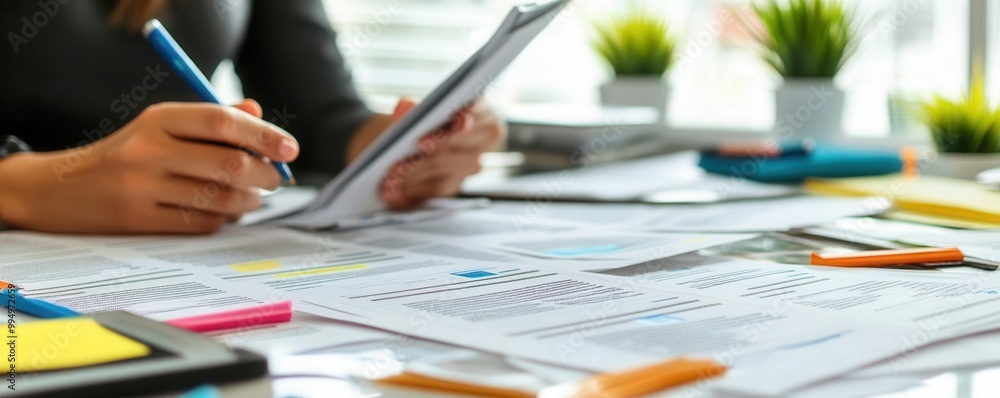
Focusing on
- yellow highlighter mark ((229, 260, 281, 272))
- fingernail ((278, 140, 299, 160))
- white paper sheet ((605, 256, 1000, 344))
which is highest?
fingernail ((278, 140, 299, 160))

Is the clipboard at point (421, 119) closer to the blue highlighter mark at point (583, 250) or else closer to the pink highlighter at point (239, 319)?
the blue highlighter mark at point (583, 250)

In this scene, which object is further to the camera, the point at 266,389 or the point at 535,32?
the point at 535,32

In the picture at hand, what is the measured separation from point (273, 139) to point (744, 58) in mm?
1080

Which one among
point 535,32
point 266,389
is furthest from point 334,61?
point 266,389

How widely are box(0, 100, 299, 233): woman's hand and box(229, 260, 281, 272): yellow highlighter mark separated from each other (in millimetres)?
119

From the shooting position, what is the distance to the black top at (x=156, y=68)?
3.11 ft

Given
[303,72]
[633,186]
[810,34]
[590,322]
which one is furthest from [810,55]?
[590,322]

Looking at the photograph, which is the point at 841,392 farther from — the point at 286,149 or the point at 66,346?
the point at 286,149

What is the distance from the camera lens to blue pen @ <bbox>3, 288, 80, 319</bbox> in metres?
0.46

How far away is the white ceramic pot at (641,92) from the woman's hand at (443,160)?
55 centimetres

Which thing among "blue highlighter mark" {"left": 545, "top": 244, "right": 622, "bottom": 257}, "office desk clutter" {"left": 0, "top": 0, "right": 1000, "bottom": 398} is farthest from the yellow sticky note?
"blue highlighter mark" {"left": 545, "top": 244, "right": 622, "bottom": 257}

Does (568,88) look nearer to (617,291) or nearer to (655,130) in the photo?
(655,130)

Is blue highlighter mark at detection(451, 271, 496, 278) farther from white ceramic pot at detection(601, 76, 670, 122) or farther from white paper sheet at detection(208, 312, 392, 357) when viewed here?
white ceramic pot at detection(601, 76, 670, 122)

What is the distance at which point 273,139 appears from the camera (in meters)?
0.73
